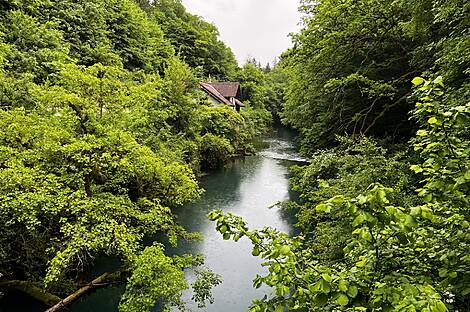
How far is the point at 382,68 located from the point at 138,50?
19.5 m

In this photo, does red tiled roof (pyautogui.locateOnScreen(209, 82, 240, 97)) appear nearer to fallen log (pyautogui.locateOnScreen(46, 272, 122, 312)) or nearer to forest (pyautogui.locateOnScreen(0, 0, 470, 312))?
forest (pyautogui.locateOnScreen(0, 0, 470, 312))

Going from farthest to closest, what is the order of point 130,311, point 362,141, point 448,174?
point 362,141
point 130,311
point 448,174

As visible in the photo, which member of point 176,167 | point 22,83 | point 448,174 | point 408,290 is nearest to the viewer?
point 408,290

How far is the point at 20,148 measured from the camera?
737 centimetres

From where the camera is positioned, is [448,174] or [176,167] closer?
[448,174]

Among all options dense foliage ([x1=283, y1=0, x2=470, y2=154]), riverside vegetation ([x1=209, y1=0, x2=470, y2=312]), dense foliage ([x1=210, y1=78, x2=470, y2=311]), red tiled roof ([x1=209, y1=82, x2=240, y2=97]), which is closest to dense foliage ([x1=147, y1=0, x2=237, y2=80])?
red tiled roof ([x1=209, y1=82, x2=240, y2=97])

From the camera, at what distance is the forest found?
2105 millimetres

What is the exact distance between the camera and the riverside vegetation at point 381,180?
193 cm

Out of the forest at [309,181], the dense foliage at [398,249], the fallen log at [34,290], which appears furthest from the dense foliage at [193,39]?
the dense foliage at [398,249]

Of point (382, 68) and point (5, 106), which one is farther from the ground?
point (382, 68)

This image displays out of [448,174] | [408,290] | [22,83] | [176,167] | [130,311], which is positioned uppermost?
[448,174]

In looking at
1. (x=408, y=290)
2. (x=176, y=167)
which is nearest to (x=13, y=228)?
(x=176, y=167)

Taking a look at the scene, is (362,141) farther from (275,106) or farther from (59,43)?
(275,106)

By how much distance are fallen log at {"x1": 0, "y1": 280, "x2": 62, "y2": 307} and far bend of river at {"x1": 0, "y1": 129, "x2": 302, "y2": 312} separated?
527mm
